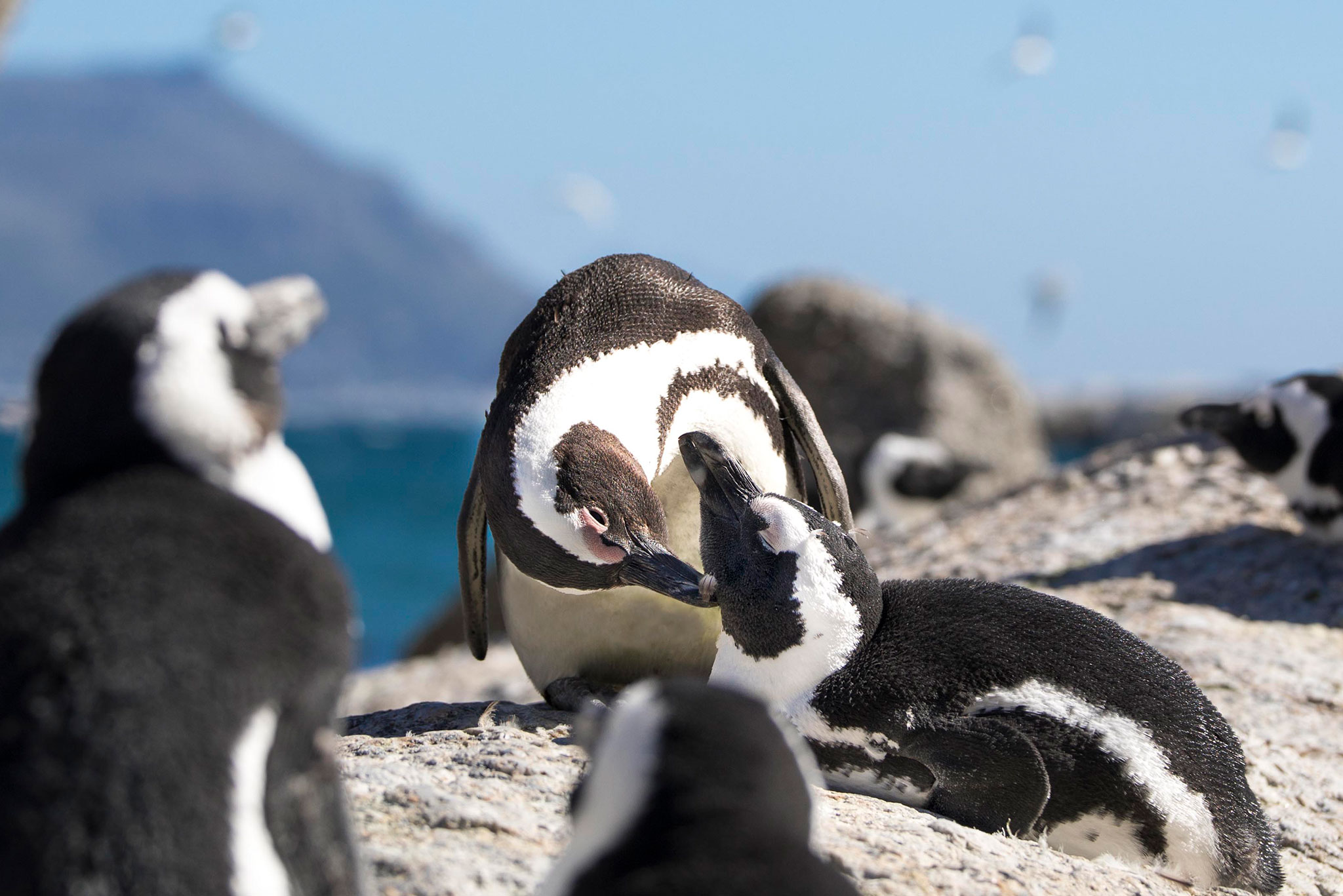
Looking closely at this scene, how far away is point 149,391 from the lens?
1.66 metres

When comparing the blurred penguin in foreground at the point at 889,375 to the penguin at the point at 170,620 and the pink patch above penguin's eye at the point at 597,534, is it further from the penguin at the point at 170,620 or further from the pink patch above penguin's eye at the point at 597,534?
the penguin at the point at 170,620

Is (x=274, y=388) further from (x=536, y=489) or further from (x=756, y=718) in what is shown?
(x=536, y=489)

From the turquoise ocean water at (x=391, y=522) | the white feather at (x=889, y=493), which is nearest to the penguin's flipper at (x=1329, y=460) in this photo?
the white feather at (x=889, y=493)

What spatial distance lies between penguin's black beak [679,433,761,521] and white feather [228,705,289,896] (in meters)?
1.63

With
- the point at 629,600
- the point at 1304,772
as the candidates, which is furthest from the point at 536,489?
the point at 1304,772

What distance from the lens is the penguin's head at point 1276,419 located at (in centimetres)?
561

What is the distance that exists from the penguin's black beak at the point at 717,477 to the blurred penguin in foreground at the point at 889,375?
914cm

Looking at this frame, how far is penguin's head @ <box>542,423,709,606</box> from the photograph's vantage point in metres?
2.77

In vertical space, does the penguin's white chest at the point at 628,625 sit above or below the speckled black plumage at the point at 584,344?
below

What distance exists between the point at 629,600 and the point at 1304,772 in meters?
1.95

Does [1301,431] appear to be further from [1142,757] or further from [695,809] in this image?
[695,809]

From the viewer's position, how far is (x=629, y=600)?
3297mm

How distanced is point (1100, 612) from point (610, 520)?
2.73 metres

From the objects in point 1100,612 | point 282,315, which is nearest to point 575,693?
point 282,315
